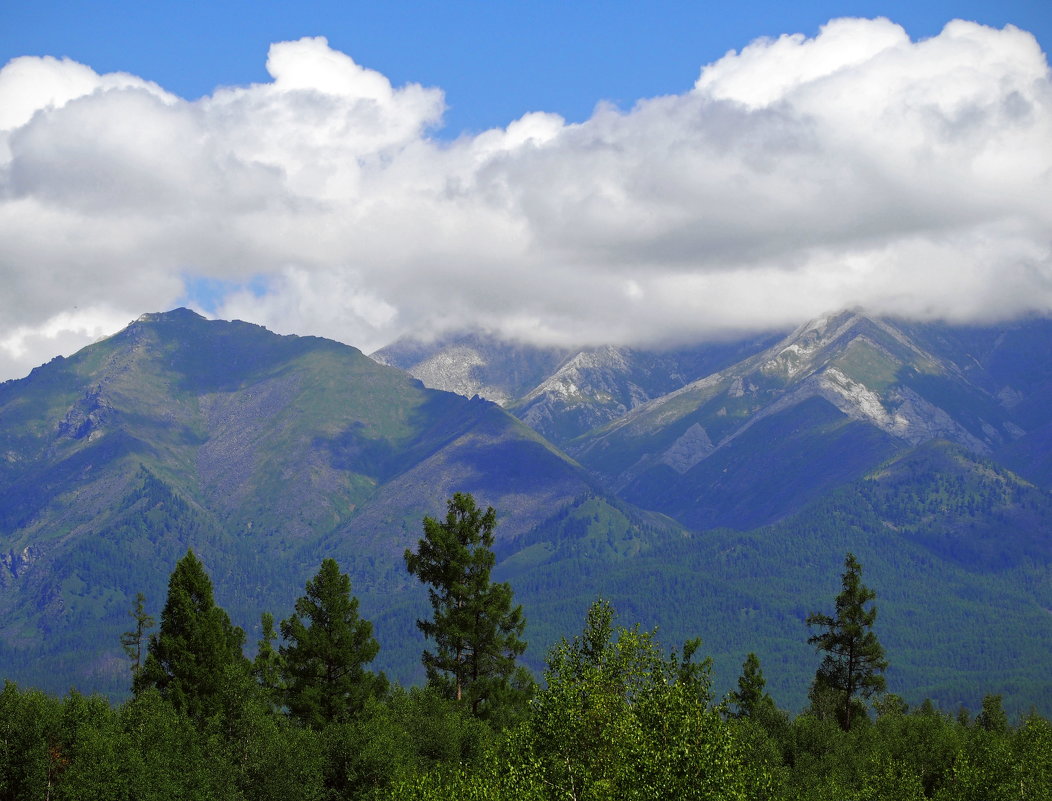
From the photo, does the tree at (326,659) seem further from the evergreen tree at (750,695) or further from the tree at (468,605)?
the evergreen tree at (750,695)

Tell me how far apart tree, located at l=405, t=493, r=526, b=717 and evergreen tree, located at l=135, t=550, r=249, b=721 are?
651 inches

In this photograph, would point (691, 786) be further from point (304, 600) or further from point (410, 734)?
point (304, 600)

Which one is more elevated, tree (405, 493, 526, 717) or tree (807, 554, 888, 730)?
tree (405, 493, 526, 717)

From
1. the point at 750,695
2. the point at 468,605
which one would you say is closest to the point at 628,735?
the point at 468,605

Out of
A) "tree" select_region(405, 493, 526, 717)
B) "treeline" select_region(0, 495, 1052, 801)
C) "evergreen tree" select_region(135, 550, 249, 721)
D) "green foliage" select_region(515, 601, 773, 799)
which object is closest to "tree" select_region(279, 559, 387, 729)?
"treeline" select_region(0, 495, 1052, 801)

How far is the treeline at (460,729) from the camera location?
65250 millimetres

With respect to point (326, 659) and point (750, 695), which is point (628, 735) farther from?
point (750, 695)

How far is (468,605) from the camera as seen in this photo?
97312 mm

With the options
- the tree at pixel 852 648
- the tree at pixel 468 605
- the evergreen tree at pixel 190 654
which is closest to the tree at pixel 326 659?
the evergreen tree at pixel 190 654

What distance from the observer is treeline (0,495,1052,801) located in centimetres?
6525

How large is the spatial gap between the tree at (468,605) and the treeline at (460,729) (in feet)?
0.59

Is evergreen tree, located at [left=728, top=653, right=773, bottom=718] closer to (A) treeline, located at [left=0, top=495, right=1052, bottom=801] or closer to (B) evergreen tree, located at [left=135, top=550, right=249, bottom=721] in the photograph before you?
(A) treeline, located at [left=0, top=495, right=1052, bottom=801]

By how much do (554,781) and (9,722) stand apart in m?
44.4

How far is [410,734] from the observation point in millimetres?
92938
